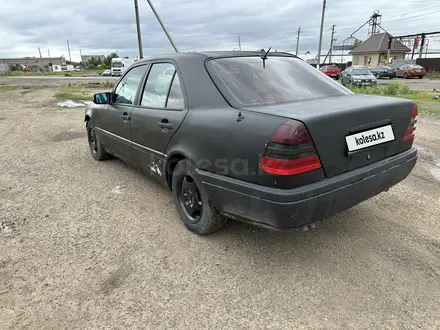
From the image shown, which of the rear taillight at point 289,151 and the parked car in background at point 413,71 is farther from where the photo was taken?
the parked car in background at point 413,71

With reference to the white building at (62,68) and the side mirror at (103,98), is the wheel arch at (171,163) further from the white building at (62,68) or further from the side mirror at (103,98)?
the white building at (62,68)

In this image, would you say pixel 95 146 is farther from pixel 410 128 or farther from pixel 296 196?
pixel 410 128

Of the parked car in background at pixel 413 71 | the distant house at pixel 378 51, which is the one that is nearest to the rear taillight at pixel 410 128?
the parked car in background at pixel 413 71

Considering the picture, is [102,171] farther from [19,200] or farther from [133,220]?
[133,220]

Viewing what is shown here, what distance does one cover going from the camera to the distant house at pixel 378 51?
166 feet

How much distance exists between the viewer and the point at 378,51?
49.9 m

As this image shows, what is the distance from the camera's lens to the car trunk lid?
222 cm

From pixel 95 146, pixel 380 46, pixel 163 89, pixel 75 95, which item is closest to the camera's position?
pixel 163 89

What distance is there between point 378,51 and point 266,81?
5524cm

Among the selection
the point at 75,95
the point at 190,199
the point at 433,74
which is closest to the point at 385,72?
the point at 433,74

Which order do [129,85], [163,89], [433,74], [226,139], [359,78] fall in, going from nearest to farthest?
[226,139]
[163,89]
[129,85]
[359,78]
[433,74]

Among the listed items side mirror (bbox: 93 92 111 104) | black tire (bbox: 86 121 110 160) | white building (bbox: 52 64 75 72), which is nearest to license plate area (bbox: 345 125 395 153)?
side mirror (bbox: 93 92 111 104)

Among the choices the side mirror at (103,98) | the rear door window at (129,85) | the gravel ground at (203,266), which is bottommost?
the gravel ground at (203,266)

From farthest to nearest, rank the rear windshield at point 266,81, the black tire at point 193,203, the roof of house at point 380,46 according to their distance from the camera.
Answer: the roof of house at point 380,46 < the black tire at point 193,203 < the rear windshield at point 266,81
